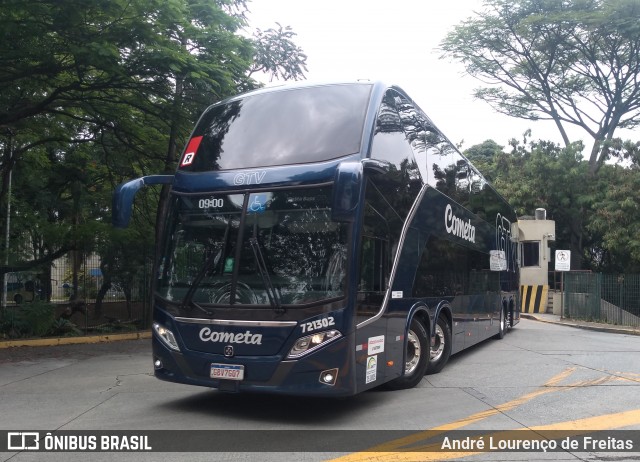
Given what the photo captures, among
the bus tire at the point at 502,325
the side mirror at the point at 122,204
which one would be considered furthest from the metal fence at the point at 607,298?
the side mirror at the point at 122,204

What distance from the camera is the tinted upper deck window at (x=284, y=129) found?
746 centimetres

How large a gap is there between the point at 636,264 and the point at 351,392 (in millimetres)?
28541

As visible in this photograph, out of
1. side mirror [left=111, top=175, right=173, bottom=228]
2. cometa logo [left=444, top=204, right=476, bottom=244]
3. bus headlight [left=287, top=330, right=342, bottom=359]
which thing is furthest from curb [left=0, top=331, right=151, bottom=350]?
bus headlight [left=287, top=330, right=342, bottom=359]

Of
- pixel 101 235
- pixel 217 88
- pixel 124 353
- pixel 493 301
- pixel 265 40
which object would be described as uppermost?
pixel 265 40

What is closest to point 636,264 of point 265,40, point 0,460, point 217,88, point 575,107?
point 575,107

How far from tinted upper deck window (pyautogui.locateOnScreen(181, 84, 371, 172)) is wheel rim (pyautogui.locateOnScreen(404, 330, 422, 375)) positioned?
3419 mm

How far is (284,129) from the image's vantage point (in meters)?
7.78

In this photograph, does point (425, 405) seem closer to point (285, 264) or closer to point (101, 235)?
point (285, 264)

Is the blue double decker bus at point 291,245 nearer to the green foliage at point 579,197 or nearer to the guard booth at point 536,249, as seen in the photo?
the guard booth at point 536,249

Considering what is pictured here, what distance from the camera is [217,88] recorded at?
13.9 m

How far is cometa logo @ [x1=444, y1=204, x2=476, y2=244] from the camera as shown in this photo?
10.8 m

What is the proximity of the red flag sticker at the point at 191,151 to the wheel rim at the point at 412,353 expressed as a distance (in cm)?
408

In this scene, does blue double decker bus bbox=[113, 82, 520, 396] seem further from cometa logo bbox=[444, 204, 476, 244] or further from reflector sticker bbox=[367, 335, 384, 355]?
cometa logo bbox=[444, 204, 476, 244]

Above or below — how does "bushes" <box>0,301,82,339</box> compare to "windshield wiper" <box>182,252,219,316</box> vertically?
below
